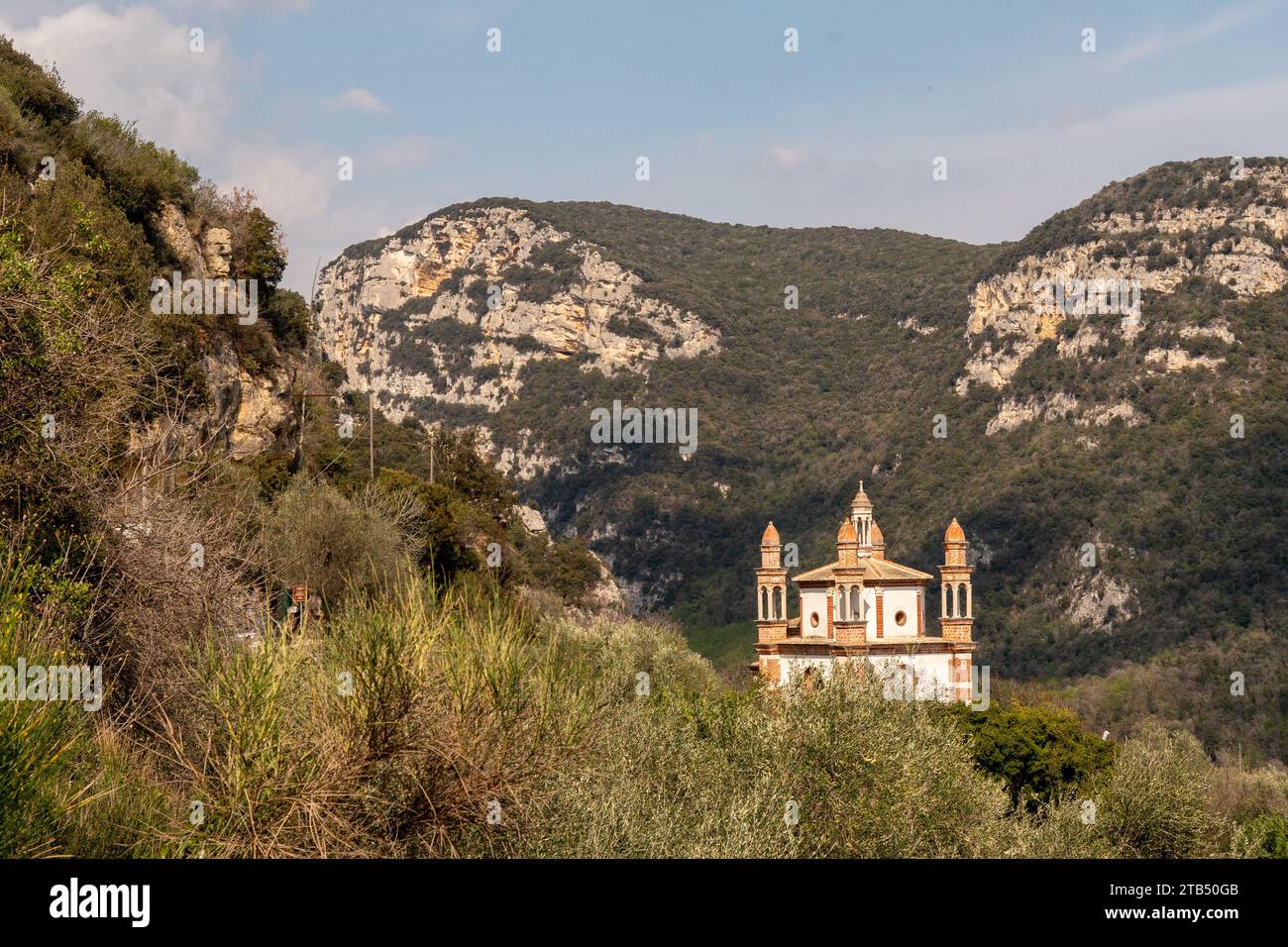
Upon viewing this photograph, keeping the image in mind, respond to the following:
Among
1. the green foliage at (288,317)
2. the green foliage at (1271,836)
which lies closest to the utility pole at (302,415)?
the green foliage at (288,317)

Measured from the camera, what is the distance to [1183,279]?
10038 cm

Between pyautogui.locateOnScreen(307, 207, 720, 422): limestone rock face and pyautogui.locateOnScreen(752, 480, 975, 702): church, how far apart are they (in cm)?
8383

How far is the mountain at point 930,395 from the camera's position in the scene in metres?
73.8

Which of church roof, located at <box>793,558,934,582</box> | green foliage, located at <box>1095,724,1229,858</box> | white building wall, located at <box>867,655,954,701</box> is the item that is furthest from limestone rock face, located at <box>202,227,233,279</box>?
green foliage, located at <box>1095,724,1229,858</box>

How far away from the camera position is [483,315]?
147m

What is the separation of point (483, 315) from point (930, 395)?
57538mm

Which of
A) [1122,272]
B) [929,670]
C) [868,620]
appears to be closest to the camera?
[929,670]

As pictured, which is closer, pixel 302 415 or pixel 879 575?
pixel 302 415

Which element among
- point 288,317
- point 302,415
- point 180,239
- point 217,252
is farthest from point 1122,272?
point 180,239

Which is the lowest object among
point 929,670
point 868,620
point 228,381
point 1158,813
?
point 1158,813

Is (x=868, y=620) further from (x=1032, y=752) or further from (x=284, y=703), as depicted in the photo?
(x=284, y=703)

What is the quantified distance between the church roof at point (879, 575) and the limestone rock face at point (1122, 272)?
54.1 metres

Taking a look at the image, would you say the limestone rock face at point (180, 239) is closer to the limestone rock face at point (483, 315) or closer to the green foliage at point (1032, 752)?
the green foliage at point (1032, 752)
